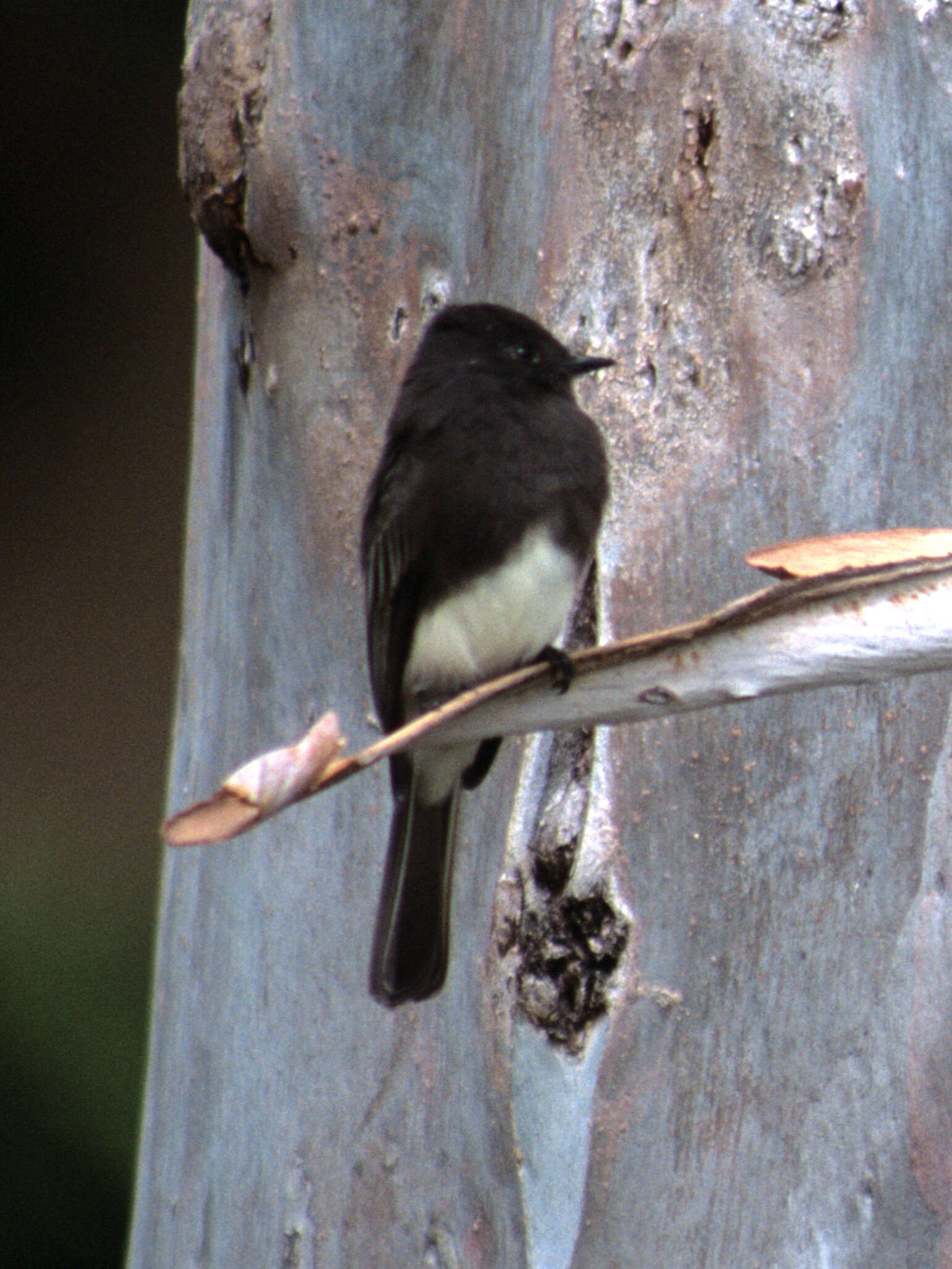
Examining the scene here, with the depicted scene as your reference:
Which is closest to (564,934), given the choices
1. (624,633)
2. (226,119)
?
(624,633)

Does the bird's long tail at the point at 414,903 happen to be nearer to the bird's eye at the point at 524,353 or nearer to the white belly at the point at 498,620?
the white belly at the point at 498,620

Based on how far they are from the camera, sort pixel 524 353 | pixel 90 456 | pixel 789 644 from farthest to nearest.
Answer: pixel 90 456
pixel 524 353
pixel 789 644

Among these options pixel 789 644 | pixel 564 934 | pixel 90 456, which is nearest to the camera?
pixel 789 644

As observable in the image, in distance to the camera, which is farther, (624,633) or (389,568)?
(389,568)

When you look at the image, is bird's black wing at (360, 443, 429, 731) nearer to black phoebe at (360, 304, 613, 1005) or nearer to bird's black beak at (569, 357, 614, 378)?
black phoebe at (360, 304, 613, 1005)

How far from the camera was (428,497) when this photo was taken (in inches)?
64.2

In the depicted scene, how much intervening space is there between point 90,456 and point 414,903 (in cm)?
258

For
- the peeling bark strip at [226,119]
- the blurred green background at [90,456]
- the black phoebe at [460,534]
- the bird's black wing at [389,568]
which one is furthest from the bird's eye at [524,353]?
the blurred green background at [90,456]

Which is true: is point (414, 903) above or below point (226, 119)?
below

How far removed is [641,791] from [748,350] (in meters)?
0.38

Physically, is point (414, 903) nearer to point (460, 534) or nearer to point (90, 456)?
point (460, 534)

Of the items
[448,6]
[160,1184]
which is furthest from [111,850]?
[448,6]

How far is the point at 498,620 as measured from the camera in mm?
1680

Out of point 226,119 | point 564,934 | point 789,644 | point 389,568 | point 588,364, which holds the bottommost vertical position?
point 564,934
